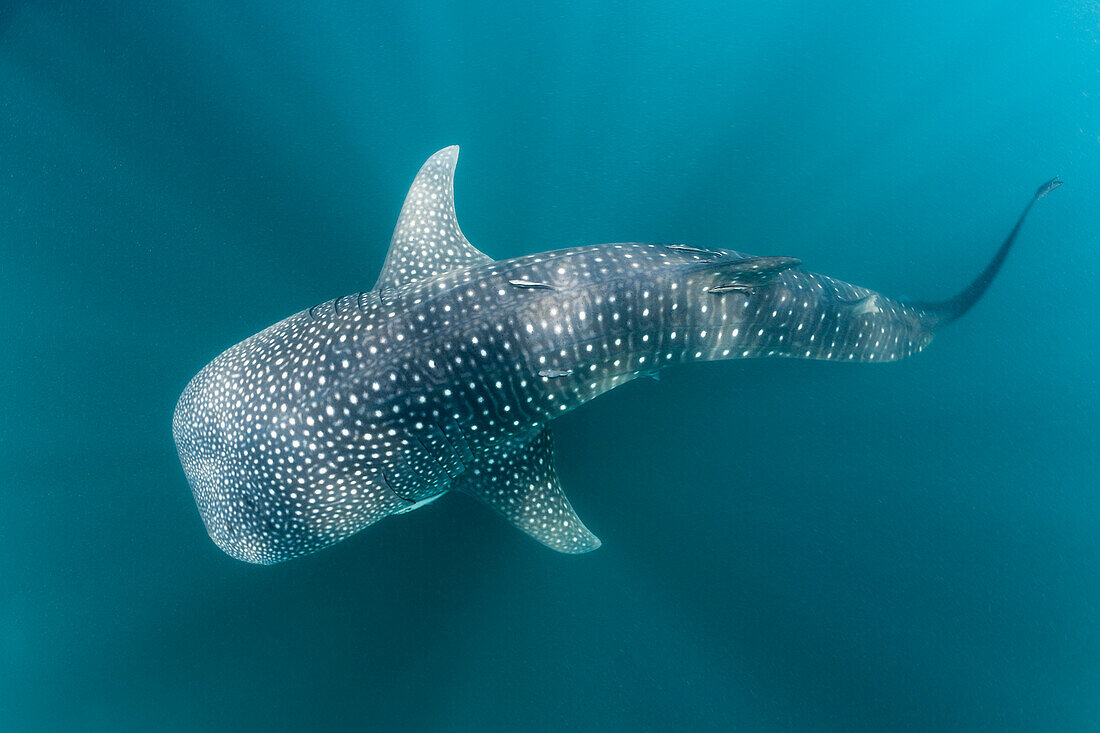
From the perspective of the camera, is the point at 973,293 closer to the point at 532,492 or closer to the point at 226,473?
the point at 532,492

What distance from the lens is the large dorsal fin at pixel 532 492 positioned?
3748mm

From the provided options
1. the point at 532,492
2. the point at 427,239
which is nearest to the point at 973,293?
the point at 532,492

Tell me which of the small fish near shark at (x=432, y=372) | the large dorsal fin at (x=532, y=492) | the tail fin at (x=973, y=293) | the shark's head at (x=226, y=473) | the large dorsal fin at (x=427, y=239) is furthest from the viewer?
the tail fin at (x=973, y=293)

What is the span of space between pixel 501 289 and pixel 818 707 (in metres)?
5.29

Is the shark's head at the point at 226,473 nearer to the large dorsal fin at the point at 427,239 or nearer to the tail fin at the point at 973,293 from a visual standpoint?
the large dorsal fin at the point at 427,239

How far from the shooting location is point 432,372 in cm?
288

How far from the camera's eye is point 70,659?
5.26m

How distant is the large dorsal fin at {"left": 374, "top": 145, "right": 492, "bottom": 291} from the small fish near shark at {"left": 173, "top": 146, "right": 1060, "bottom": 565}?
0.64 metres

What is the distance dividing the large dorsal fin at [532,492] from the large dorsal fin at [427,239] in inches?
60.9

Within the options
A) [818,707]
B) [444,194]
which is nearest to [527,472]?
[444,194]

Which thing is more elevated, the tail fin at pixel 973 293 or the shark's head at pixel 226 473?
the tail fin at pixel 973 293

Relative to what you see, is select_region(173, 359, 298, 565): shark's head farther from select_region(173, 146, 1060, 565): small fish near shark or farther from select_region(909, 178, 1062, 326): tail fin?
select_region(909, 178, 1062, 326): tail fin

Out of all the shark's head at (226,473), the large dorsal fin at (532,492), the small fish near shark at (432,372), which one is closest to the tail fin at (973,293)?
the small fish near shark at (432,372)

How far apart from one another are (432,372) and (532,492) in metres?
1.51
